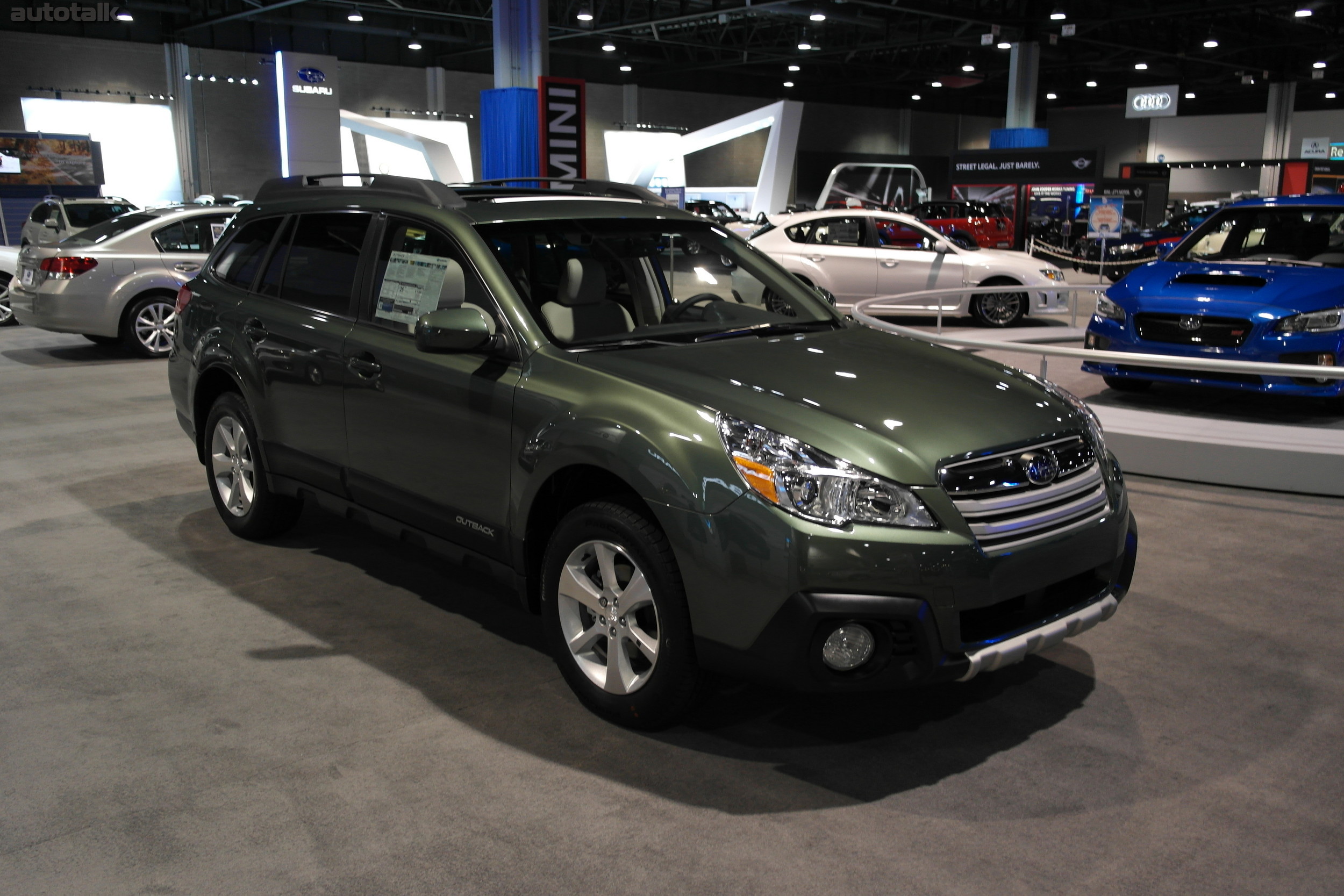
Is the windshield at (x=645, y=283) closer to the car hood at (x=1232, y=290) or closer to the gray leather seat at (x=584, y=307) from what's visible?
the gray leather seat at (x=584, y=307)

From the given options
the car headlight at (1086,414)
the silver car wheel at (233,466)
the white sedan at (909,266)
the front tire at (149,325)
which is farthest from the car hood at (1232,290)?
the front tire at (149,325)

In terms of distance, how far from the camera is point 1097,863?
9.10ft

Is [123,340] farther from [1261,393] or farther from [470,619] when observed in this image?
[1261,393]

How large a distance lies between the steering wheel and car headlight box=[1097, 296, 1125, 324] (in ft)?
17.3

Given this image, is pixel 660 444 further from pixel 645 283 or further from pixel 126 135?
pixel 126 135

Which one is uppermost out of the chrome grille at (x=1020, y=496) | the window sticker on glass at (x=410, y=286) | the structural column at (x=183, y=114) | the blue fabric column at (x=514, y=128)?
the structural column at (x=183, y=114)

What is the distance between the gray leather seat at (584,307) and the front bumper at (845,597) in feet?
3.35

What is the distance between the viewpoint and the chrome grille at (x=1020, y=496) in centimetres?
310

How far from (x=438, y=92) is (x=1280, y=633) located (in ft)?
122

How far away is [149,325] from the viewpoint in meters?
11.7

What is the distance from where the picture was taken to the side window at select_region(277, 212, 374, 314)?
449cm

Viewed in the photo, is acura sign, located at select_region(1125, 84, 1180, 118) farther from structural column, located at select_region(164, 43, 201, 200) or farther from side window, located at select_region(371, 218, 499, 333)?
side window, located at select_region(371, 218, 499, 333)

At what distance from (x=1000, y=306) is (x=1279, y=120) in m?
37.2

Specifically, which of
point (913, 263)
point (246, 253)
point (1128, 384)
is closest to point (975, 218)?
point (913, 263)
